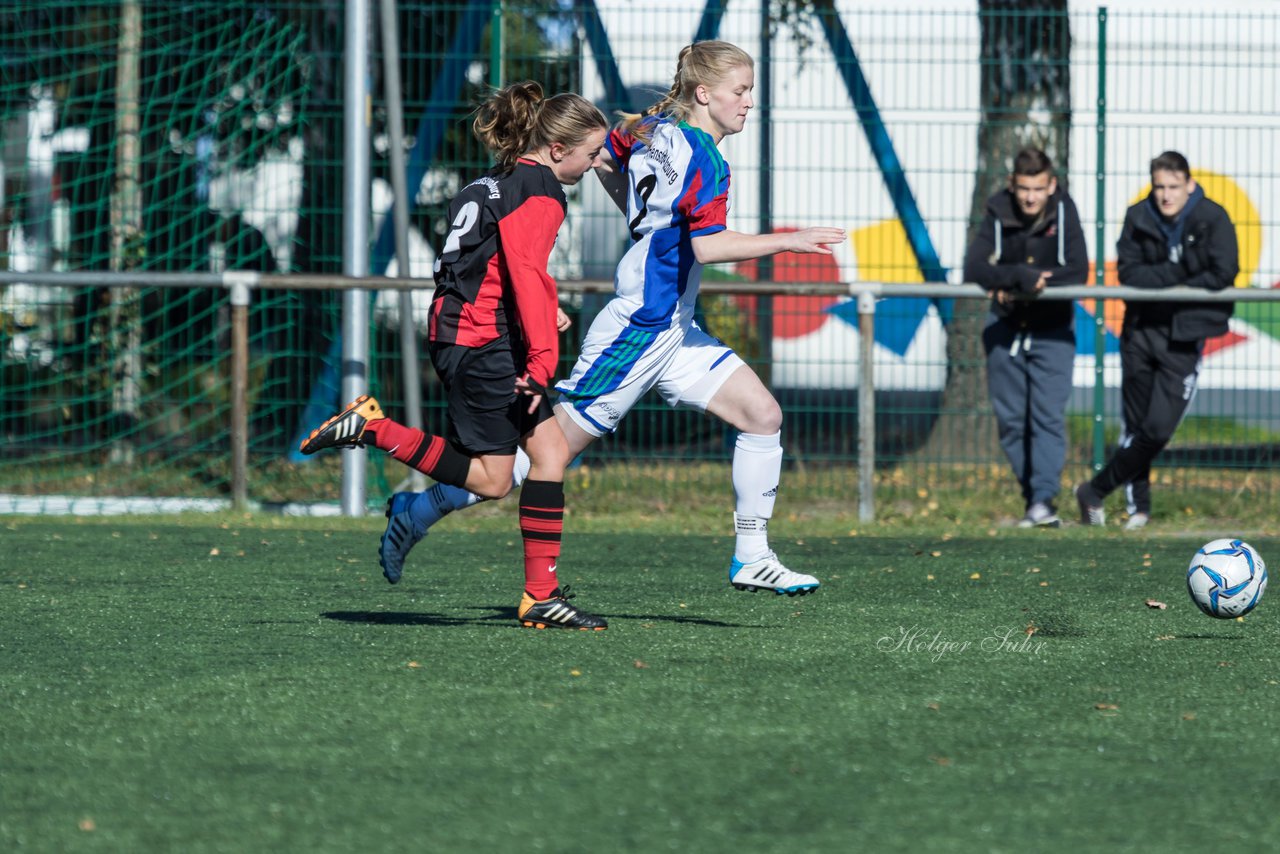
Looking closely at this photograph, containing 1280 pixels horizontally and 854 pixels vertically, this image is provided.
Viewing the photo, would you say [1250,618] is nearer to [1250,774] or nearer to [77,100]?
[1250,774]

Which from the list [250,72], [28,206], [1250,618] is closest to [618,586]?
[1250,618]

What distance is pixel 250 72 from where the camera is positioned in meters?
11.0

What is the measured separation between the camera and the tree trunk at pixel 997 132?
998 centimetres

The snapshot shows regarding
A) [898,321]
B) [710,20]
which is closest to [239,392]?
[710,20]

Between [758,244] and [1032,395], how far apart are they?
4.25 metres

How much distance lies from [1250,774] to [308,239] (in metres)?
7.84

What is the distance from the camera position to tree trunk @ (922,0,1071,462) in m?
9.98

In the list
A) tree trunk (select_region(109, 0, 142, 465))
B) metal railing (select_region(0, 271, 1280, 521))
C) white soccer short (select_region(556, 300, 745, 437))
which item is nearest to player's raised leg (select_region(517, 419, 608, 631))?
white soccer short (select_region(556, 300, 745, 437))

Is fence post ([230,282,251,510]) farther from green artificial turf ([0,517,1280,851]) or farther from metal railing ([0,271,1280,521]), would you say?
green artificial turf ([0,517,1280,851])

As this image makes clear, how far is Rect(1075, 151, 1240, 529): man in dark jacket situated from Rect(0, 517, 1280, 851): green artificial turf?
2275 millimetres

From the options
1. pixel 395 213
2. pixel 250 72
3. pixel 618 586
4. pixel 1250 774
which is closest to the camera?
pixel 1250 774

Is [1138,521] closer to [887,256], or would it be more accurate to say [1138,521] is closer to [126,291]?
[887,256]

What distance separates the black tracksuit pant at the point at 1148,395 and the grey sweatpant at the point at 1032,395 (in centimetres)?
28

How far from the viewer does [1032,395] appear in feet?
30.4
